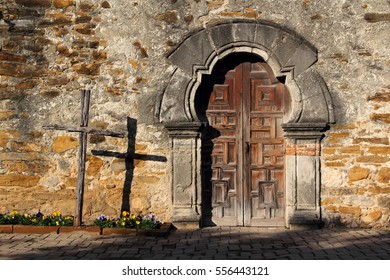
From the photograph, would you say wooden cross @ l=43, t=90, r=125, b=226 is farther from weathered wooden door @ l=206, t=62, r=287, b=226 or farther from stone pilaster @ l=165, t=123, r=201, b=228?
weathered wooden door @ l=206, t=62, r=287, b=226

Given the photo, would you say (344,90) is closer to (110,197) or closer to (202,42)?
(202,42)

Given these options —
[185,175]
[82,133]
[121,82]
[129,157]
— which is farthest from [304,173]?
[82,133]

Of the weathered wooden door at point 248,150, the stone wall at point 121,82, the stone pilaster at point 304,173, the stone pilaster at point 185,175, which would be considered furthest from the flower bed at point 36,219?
the stone pilaster at point 304,173

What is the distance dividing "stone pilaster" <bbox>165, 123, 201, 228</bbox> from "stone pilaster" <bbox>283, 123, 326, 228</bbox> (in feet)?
4.21

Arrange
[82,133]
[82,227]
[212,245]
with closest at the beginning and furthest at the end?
[212,245] < [82,227] < [82,133]

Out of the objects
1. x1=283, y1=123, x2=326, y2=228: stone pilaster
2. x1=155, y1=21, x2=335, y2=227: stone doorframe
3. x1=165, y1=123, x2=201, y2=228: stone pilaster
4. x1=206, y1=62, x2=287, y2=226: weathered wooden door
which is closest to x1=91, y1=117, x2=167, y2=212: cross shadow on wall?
x1=165, y1=123, x2=201, y2=228: stone pilaster

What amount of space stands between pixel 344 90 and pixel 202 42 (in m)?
2.06

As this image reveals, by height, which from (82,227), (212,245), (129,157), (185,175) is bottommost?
(212,245)

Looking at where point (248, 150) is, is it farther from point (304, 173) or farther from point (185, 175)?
point (185, 175)

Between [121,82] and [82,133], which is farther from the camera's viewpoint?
[121,82]

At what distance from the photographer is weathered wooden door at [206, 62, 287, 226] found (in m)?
6.55

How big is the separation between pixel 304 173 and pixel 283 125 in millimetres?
715

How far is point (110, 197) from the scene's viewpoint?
254 inches

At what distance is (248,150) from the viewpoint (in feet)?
21.5
